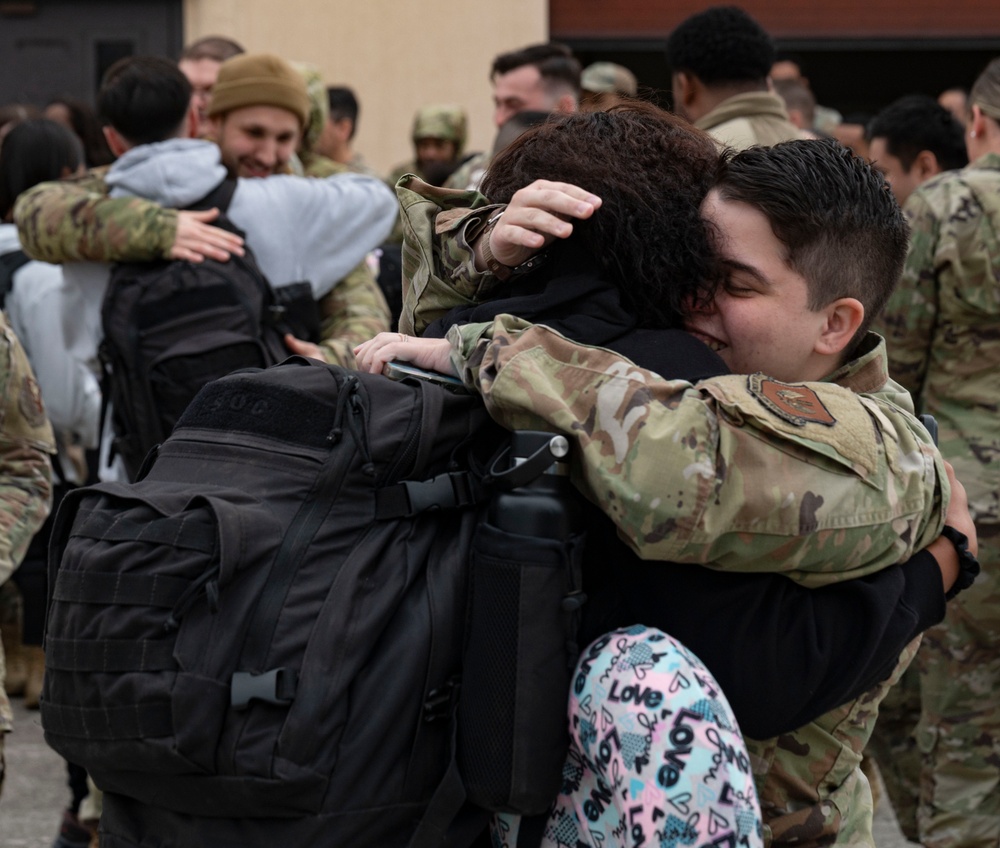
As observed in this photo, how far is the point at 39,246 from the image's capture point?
3.56 m

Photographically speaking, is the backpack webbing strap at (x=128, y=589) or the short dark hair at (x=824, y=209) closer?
the backpack webbing strap at (x=128, y=589)

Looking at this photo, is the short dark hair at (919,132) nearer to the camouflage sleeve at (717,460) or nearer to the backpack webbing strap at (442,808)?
the camouflage sleeve at (717,460)

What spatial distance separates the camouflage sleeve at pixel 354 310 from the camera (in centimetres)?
377

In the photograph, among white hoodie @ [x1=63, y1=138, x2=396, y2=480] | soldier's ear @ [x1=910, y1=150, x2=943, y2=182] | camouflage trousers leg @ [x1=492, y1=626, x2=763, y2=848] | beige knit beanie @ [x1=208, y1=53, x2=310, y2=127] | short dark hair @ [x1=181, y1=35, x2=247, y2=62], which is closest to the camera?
camouflage trousers leg @ [x1=492, y1=626, x2=763, y2=848]

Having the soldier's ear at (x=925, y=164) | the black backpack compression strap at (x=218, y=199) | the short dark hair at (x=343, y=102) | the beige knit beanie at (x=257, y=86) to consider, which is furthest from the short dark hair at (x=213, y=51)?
the soldier's ear at (x=925, y=164)

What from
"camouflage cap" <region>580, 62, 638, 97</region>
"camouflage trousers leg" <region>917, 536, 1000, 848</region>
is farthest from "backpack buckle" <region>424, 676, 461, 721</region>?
"camouflage cap" <region>580, 62, 638, 97</region>

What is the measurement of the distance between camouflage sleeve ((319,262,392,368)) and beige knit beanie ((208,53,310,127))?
61 centimetres

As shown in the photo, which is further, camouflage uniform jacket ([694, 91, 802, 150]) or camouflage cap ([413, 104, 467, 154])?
camouflage cap ([413, 104, 467, 154])

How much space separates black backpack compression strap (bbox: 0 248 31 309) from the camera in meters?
4.66

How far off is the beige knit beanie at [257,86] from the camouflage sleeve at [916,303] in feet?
6.00

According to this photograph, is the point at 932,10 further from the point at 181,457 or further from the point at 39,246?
the point at 181,457

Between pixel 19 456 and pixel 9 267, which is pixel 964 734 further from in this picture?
pixel 9 267

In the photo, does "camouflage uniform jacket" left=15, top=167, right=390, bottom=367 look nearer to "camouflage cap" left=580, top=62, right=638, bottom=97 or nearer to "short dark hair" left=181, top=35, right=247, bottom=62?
"short dark hair" left=181, top=35, right=247, bottom=62

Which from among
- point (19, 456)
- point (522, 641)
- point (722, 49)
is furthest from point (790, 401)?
point (722, 49)
